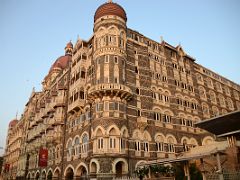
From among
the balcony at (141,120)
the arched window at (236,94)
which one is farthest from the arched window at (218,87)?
Result: the balcony at (141,120)

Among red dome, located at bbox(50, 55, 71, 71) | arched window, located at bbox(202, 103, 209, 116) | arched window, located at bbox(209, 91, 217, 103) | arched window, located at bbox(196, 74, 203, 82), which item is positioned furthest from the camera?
red dome, located at bbox(50, 55, 71, 71)

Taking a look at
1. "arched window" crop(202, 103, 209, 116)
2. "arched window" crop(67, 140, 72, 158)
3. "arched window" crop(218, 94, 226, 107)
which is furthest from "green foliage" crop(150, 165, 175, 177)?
"arched window" crop(218, 94, 226, 107)

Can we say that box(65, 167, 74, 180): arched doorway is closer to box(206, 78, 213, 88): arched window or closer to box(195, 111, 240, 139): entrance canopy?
box(195, 111, 240, 139): entrance canopy

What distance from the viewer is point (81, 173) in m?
34.0

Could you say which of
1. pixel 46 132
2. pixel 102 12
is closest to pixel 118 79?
pixel 102 12

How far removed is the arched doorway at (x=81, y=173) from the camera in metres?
33.1

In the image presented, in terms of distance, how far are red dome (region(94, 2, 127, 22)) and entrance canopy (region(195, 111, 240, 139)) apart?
23.0 m

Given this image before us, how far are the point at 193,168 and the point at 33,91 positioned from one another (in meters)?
58.4

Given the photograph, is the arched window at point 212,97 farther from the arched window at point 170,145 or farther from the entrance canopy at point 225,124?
the entrance canopy at point 225,124

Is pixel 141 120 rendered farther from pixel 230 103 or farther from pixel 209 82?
pixel 230 103

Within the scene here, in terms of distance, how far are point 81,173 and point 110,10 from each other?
26.0 metres

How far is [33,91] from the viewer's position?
70.1 m

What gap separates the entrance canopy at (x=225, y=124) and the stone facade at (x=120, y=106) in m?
12.1

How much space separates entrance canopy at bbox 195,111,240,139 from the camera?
19072 millimetres
